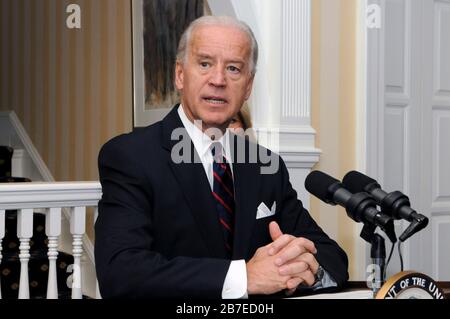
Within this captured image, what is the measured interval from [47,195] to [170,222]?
0.84 meters

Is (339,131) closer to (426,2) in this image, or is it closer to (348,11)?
(348,11)

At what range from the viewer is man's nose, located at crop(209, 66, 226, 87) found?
74.6 inches

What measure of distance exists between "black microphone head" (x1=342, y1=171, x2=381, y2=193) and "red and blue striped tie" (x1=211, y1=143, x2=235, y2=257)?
491 mm

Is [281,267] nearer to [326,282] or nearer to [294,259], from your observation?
Result: [294,259]

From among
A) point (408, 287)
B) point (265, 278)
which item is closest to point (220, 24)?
point (265, 278)

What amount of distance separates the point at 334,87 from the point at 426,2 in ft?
2.46

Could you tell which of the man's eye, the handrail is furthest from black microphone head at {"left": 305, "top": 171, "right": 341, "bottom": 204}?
the handrail

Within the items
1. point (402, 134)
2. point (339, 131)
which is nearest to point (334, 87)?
point (339, 131)

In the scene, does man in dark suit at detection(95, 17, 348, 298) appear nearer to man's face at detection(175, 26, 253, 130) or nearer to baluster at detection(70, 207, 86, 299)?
man's face at detection(175, 26, 253, 130)

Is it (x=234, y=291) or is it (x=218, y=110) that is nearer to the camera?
(x=234, y=291)

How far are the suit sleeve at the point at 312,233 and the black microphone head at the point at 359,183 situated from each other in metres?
0.29

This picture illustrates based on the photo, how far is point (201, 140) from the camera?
193 cm

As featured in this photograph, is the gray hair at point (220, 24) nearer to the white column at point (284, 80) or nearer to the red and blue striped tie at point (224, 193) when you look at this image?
the red and blue striped tie at point (224, 193)

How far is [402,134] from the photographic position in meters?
3.37
